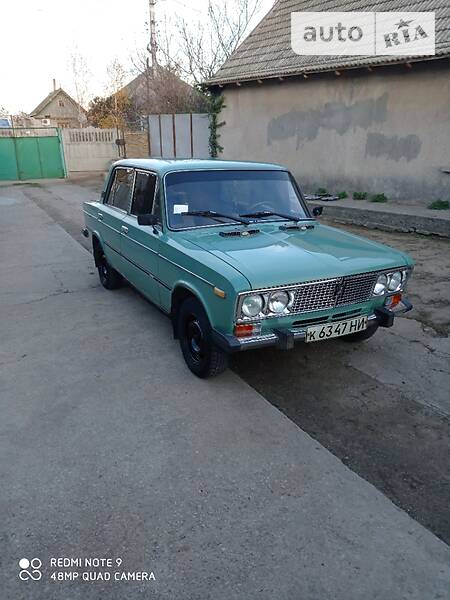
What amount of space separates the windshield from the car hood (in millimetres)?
216

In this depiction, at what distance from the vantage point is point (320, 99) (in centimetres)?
1198

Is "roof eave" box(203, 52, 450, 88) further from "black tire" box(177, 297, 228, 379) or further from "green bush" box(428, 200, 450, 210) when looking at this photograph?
"black tire" box(177, 297, 228, 379)

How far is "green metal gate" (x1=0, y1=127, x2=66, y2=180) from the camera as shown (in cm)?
2245

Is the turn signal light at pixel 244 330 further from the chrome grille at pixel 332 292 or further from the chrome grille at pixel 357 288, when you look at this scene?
the chrome grille at pixel 357 288

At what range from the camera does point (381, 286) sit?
3.77 m

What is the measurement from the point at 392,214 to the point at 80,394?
7.92 meters

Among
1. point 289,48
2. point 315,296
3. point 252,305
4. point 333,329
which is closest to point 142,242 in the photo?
point 252,305

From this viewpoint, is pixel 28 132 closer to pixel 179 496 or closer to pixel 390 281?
pixel 390 281

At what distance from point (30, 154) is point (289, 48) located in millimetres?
15260

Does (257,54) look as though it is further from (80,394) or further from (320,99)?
(80,394)

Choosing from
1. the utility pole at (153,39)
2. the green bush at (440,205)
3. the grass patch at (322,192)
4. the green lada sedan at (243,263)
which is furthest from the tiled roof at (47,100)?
the green lada sedan at (243,263)

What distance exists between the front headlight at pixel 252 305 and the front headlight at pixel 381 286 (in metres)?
1.13

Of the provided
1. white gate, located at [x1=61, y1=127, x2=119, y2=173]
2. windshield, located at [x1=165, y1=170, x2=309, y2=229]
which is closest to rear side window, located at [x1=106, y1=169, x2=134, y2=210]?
windshield, located at [x1=165, y1=170, x2=309, y2=229]

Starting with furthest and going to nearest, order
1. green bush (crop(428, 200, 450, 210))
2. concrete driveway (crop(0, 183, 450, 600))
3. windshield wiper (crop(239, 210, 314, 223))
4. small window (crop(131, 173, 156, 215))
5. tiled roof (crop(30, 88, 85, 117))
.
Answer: tiled roof (crop(30, 88, 85, 117))
green bush (crop(428, 200, 450, 210))
small window (crop(131, 173, 156, 215))
windshield wiper (crop(239, 210, 314, 223))
concrete driveway (crop(0, 183, 450, 600))
